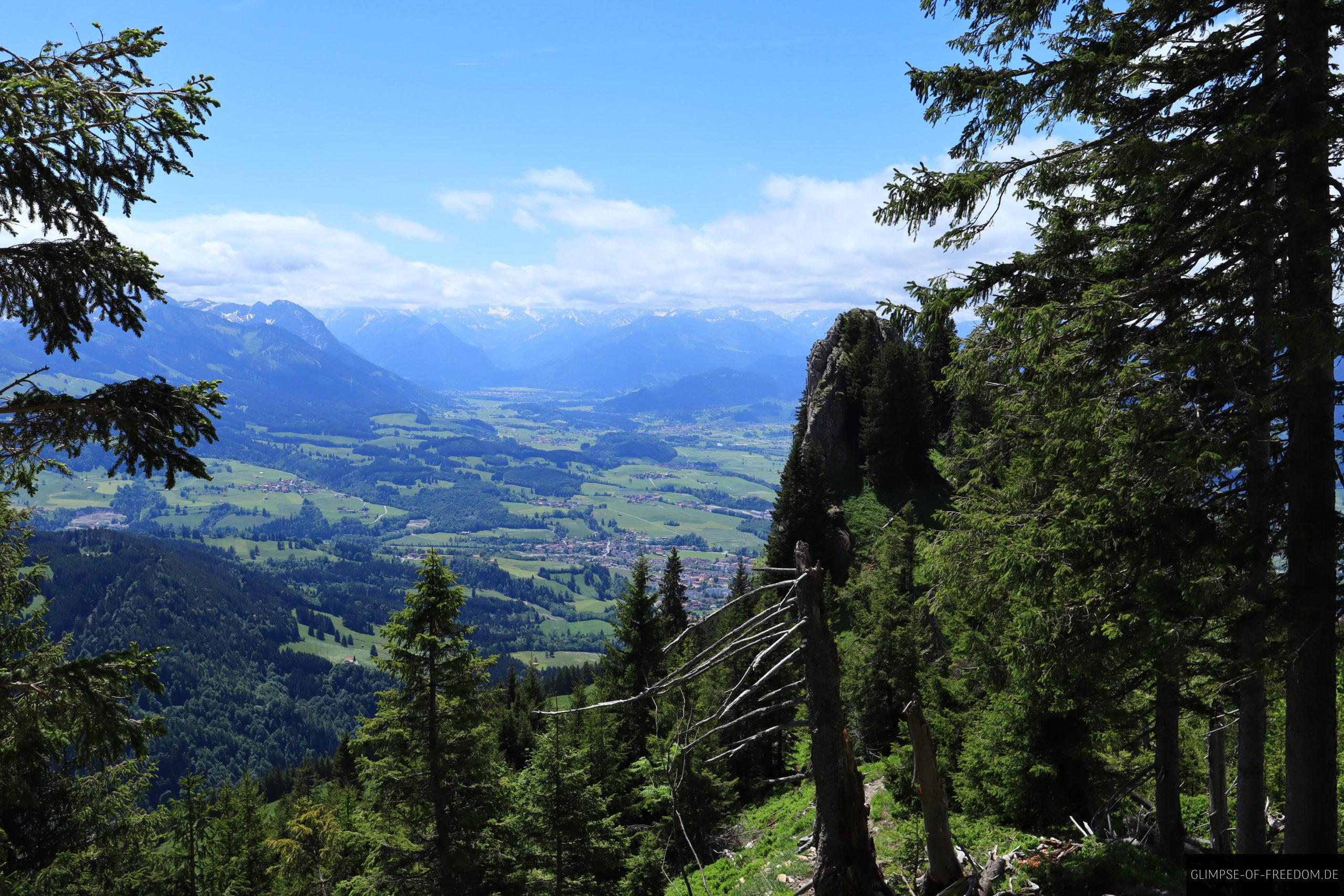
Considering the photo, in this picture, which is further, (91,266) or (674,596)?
(674,596)

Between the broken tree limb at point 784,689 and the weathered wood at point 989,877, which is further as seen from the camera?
the weathered wood at point 989,877

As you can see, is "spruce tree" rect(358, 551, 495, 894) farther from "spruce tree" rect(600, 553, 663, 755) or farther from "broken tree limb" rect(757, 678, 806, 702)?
"broken tree limb" rect(757, 678, 806, 702)

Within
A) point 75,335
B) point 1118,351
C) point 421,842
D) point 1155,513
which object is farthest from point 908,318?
point 421,842

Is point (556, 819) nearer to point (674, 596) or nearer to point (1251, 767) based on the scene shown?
point (1251, 767)

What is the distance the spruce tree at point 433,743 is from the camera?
14117 mm

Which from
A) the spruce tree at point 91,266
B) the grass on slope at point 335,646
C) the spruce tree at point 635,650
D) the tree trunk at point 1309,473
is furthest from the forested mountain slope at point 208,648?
the tree trunk at point 1309,473

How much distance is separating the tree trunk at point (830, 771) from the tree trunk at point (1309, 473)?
4.10 metres

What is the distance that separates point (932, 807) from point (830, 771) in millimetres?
2661

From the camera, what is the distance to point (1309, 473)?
616 cm

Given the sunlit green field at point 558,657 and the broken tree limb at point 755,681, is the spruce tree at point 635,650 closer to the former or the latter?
the broken tree limb at point 755,681

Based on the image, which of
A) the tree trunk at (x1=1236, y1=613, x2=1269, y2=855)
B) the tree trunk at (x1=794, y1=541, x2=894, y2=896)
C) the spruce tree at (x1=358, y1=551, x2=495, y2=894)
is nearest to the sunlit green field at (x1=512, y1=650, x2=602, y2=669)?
the spruce tree at (x1=358, y1=551, x2=495, y2=894)

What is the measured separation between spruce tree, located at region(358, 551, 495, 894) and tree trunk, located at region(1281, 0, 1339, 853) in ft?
42.4

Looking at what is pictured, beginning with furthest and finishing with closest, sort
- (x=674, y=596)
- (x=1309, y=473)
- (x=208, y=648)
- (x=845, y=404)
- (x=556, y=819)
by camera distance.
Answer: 1. (x=208, y=648)
2. (x=845, y=404)
3. (x=674, y=596)
4. (x=556, y=819)
5. (x=1309, y=473)

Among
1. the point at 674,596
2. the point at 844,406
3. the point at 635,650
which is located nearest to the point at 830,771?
the point at 635,650
